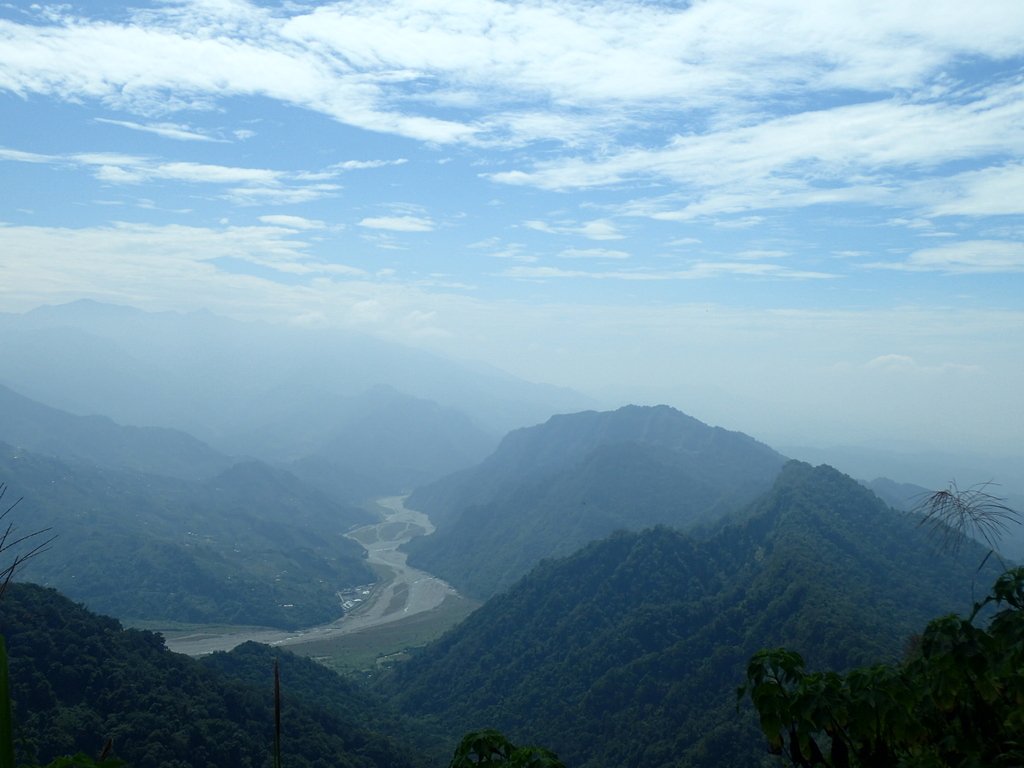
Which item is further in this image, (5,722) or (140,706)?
(140,706)

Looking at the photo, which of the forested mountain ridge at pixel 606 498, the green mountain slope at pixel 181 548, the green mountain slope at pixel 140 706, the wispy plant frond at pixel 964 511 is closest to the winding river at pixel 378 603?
the green mountain slope at pixel 181 548

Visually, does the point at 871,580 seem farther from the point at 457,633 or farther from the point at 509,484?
the point at 509,484

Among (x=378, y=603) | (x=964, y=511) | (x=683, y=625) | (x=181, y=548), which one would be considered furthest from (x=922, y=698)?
(x=181, y=548)

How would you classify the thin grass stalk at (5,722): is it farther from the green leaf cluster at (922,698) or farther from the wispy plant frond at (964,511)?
the wispy plant frond at (964,511)

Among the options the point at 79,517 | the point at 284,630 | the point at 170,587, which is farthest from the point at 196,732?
the point at 79,517

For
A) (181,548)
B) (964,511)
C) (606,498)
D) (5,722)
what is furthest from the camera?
(606,498)

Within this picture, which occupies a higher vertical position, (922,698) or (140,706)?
(922,698)

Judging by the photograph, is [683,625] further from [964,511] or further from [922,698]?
[922,698]
